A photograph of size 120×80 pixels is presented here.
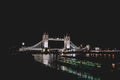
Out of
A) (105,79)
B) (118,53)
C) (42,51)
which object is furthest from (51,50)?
(105,79)

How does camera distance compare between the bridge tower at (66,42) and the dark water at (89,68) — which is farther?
the bridge tower at (66,42)

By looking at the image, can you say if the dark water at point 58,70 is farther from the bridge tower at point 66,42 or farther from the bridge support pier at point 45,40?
the bridge support pier at point 45,40

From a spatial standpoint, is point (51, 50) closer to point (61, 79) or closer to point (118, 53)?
point (118, 53)

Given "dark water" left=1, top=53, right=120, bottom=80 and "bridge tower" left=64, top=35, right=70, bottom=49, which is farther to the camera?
"bridge tower" left=64, top=35, right=70, bottom=49

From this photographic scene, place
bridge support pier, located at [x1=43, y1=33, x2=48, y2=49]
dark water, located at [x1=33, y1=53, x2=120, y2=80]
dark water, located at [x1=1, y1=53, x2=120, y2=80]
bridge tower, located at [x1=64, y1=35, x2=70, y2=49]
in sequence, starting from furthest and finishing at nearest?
bridge support pier, located at [x1=43, y1=33, x2=48, y2=49]
bridge tower, located at [x1=64, y1=35, x2=70, y2=49]
dark water, located at [x1=33, y1=53, x2=120, y2=80]
dark water, located at [x1=1, y1=53, x2=120, y2=80]

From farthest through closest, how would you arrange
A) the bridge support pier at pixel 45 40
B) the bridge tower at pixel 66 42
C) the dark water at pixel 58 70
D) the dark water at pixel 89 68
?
the bridge support pier at pixel 45 40 < the bridge tower at pixel 66 42 < the dark water at pixel 89 68 < the dark water at pixel 58 70

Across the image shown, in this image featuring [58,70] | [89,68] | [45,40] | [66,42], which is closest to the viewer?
[58,70]

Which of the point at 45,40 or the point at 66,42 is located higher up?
the point at 45,40

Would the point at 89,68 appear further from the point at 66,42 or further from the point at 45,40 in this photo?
the point at 45,40

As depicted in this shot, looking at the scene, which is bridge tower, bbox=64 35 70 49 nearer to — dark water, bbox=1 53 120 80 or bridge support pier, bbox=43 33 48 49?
bridge support pier, bbox=43 33 48 49

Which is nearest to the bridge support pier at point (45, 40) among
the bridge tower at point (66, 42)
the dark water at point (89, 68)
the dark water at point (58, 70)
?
the bridge tower at point (66, 42)

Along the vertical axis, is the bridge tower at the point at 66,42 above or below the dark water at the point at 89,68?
above

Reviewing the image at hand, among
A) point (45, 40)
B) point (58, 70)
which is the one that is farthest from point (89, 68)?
point (45, 40)

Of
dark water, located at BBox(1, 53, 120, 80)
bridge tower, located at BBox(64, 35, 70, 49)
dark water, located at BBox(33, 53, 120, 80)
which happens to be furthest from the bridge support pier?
dark water, located at BBox(1, 53, 120, 80)
